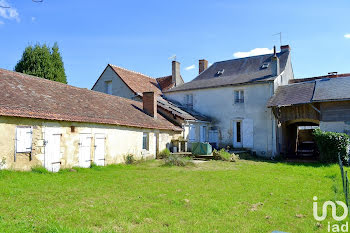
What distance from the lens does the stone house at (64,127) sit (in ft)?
35.8

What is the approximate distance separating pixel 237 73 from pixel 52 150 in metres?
18.7

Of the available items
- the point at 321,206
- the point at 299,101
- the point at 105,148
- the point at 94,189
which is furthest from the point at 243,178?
the point at 299,101

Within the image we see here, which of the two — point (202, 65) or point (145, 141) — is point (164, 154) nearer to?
point (145, 141)

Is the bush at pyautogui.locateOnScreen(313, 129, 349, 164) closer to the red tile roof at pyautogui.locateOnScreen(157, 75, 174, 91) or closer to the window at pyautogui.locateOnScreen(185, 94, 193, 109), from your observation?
the window at pyautogui.locateOnScreen(185, 94, 193, 109)

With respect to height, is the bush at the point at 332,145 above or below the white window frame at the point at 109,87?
below

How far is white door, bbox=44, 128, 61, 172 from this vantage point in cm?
1188

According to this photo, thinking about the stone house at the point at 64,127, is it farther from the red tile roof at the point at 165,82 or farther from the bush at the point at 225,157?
the red tile roof at the point at 165,82

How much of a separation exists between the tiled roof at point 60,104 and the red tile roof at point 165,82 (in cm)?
1006

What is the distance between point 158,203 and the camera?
7113 mm

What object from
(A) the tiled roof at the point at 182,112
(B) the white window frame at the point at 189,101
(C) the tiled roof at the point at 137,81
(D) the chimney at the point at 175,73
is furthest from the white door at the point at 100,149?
(D) the chimney at the point at 175,73

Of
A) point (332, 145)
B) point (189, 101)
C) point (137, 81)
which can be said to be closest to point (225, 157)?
point (332, 145)

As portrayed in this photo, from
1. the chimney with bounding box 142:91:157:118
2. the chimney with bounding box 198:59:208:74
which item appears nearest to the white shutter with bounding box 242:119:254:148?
the chimney with bounding box 142:91:157:118

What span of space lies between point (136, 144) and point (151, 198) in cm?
947

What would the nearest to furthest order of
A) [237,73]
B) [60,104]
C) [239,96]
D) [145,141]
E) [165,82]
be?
[60,104]
[145,141]
[239,96]
[237,73]
[165,82]
